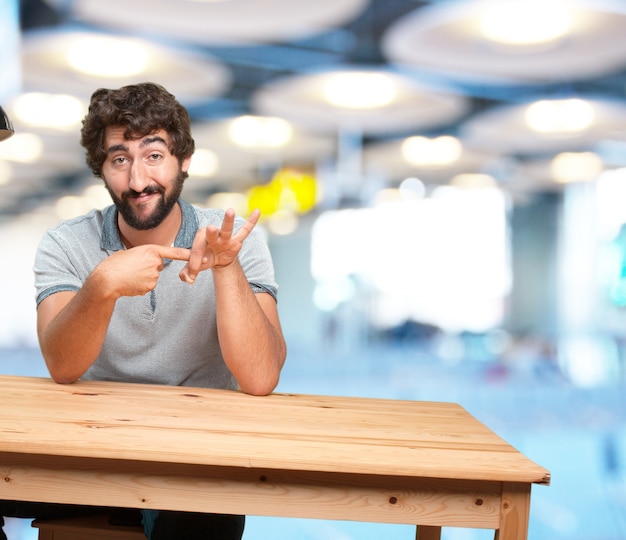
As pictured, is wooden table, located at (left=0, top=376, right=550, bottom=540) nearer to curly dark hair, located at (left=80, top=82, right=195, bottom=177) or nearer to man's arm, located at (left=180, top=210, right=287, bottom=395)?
man's arm, located at (left=180, top=210, right=287, bottom=395)

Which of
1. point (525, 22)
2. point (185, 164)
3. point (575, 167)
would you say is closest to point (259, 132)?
point (525, 22)

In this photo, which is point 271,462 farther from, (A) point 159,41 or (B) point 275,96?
(B) point 275,96

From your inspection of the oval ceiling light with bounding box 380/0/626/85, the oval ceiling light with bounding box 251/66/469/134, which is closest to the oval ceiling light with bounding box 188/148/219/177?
the oval ceiling light with bounding box 251/66/469/134

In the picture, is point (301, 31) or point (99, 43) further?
point (301, 31)

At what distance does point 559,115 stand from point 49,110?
13.5 feet

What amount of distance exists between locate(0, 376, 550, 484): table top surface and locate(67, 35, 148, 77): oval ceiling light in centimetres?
373

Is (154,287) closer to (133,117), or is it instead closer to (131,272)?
(131,272)

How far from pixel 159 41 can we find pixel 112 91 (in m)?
3.63

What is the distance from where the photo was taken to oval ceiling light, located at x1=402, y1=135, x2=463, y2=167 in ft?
21.3

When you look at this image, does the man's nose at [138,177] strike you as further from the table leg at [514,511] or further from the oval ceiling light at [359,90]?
the oval ceiling light at [359,90]

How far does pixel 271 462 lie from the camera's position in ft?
3.01

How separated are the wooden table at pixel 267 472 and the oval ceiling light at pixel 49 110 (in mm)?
5082

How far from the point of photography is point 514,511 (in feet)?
3.15

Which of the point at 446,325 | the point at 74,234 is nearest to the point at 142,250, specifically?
the point at 74,234
